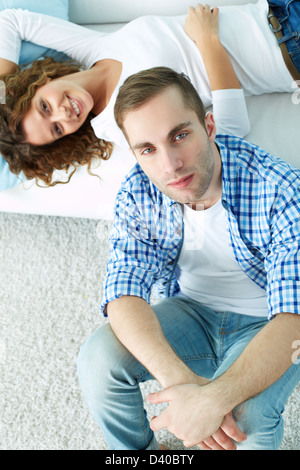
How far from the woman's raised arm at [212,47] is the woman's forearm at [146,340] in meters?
Result: 0.62

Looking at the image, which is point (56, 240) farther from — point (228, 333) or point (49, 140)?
point (228, 333)

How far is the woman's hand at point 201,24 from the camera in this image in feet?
4.16

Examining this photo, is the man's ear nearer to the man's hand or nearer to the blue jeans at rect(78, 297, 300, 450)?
the blue jeans at rect(78, 297, 300, 450)

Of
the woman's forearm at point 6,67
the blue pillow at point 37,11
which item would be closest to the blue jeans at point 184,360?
the blue pillow at point 37,11

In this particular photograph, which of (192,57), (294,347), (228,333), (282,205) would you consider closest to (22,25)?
(192,57)

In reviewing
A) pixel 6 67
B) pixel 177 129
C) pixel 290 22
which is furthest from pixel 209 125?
pixel 6 67

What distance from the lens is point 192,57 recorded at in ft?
4.27

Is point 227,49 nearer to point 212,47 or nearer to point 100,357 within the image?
point 212,47

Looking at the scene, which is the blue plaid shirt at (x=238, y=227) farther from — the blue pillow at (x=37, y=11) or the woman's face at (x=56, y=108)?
the blue pillow at (x=37, y=11)

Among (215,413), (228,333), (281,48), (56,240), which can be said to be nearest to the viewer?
(215,413)

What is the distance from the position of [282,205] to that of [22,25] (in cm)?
97

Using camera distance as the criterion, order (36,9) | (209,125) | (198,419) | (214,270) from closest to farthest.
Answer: (198,419)
(209,125)
(214,270)
(36,9)

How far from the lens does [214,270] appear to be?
114 centimetres

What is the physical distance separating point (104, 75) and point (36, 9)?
0.36 meters
